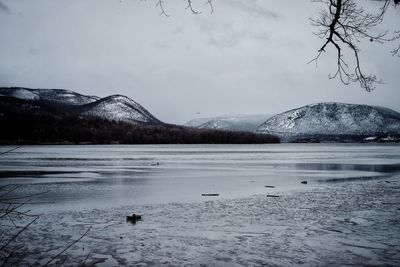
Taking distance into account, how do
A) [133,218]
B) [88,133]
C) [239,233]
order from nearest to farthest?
[239,233], [133,218], [88,133]

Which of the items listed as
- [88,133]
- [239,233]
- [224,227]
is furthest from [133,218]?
[88,133]

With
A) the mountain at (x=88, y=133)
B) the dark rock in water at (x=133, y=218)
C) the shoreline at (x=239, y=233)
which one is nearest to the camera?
the shoreline at (x=239, y=233)

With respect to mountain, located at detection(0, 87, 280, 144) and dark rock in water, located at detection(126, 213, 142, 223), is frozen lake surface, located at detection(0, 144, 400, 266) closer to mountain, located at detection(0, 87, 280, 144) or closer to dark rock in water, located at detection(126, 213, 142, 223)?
dark rock in water, located at detection(126, 213, 142, 223)

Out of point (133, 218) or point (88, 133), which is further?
point (88, 133)

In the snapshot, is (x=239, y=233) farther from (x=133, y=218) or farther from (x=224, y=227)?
(x=133, y=218)

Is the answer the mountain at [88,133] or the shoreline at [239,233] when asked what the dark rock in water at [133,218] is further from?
the mountain at [88,133]

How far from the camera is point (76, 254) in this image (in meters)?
7.27

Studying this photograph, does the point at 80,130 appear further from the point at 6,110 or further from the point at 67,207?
the point at 67,207

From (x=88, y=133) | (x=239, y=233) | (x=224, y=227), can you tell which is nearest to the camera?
(x=239, y=233)

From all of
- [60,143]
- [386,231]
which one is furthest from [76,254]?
[60,143]

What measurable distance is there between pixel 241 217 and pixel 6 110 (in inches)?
7990

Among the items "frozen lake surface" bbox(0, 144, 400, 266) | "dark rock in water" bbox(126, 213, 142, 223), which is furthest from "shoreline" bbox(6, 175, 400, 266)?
"dark rock in water" bbox(126, 213, 142, 223)

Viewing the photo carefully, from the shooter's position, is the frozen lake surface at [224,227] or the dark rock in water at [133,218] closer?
the frozen lake surface at [224,227]

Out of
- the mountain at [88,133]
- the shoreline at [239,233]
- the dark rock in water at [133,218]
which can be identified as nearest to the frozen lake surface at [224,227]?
the shoreline at [239,233]
